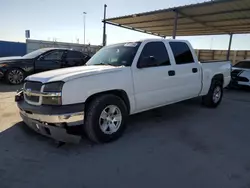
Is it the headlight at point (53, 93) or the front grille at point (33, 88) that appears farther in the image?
the front grille at point (33, 88)

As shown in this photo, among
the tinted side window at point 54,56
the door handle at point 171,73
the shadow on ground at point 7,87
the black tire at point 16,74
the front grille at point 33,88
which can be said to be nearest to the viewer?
the front grille at point 33,88

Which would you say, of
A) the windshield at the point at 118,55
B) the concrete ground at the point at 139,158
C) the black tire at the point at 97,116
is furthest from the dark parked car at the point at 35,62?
the black tire at the point at 97,116

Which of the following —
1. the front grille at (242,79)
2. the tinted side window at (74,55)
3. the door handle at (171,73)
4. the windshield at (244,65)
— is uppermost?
the tinted side window at (74,55)

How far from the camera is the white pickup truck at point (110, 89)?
309 cm

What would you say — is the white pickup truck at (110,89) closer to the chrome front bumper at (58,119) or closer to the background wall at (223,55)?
the chrome front bumper at (58,119)

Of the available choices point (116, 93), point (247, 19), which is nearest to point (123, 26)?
point (247, 19)

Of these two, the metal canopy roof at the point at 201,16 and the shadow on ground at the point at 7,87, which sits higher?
the metal canopy roof at the point at 201,16

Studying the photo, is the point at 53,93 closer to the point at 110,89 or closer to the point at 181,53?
the point at 110,89

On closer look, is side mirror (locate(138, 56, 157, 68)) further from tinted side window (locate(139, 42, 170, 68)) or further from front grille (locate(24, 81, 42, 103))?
front grille (locate(24, 81, 42, 103))

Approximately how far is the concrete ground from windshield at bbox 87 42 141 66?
4.56 ft

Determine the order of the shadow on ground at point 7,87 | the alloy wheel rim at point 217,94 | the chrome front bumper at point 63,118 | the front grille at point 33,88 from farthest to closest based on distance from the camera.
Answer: the shadow on ground at point 7,87 → the alloy wheel rim at point 217,94 → the front grille at point 33,88 → the chrome front bumper at point 63,118

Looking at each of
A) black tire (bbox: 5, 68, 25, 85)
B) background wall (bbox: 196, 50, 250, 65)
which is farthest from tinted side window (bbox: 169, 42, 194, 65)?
background wall (bbox: 196, 50, 250, 65)

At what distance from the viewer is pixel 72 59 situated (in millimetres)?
9773

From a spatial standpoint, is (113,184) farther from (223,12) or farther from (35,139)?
(223,12)
